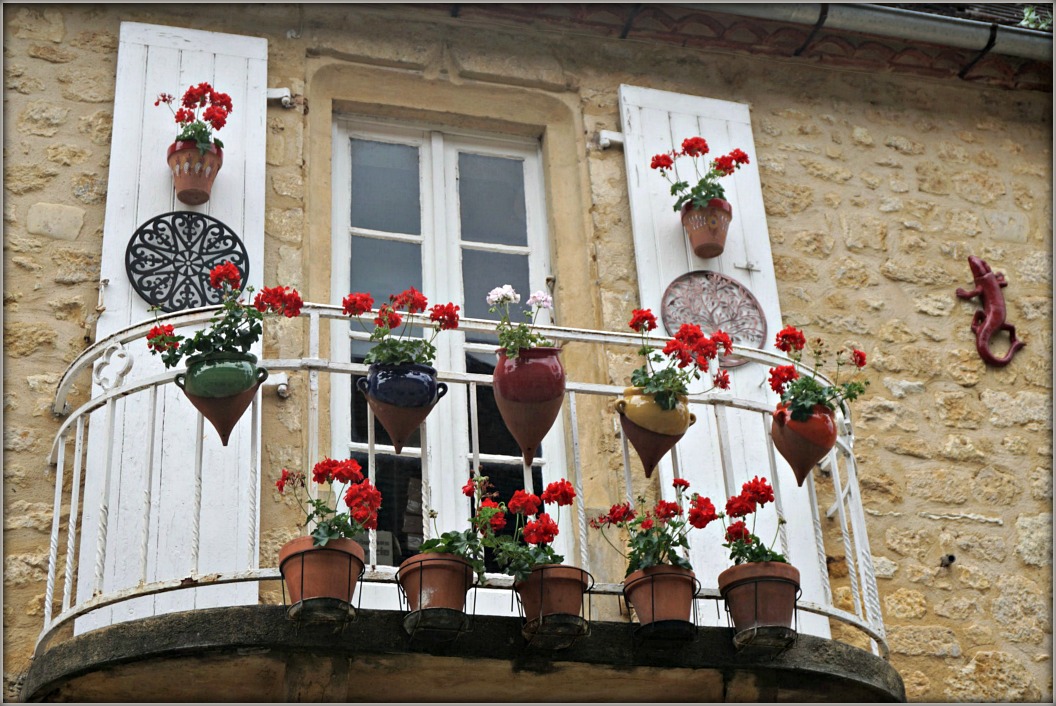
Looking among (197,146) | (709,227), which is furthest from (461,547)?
(709,227)

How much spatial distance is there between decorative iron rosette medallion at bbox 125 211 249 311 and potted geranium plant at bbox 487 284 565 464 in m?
1.32

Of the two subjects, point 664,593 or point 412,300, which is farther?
point 412,300

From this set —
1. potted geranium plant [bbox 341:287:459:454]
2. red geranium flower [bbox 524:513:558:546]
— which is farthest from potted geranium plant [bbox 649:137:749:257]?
red geranium flower [bbox 524:513:558:546]

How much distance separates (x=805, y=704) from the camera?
507 centimetres

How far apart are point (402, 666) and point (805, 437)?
1504 mm

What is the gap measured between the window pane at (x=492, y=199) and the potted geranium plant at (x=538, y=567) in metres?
2.02

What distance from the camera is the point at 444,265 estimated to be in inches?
247

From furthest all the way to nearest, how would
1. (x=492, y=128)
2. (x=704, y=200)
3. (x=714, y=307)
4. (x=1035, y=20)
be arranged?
(x=1035, y=20)
(x=492, y=128)
(x=704, y=200)
(x=714, y=307)

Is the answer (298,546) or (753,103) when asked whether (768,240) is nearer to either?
(753,103)

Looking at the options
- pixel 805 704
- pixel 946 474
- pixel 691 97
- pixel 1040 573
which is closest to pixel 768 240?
pixel 691 97

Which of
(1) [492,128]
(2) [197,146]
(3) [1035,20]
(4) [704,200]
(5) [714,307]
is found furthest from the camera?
(3) [1035,20]

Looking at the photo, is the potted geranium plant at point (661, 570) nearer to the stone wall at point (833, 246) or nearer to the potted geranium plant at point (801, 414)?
the potted geranium plant at point (801, 414)

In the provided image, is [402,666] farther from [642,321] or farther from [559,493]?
[642,321]

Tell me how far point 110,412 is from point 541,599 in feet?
4.92
